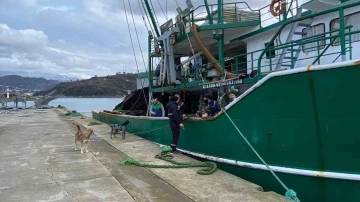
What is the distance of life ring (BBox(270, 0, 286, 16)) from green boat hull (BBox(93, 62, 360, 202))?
11.6 feet

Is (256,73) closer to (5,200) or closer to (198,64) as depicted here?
(198,64)

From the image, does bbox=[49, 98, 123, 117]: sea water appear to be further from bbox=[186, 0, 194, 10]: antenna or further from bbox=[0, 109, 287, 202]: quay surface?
bbox=[0, 109, 287, 202]: quay surface

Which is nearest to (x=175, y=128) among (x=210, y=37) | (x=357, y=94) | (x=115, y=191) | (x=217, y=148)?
(x=217, y=148)

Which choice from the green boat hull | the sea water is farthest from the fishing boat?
the sea water

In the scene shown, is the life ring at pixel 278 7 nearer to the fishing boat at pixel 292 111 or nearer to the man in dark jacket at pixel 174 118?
the fishing boat at pixel 292 111

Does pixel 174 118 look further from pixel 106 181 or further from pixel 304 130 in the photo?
pixel 304 130

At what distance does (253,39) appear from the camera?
9617 mm

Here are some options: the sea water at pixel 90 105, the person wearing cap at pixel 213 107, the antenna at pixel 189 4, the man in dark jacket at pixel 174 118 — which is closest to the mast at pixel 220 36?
the antenna at pixel 189 4

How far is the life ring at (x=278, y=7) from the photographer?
8.61 metres

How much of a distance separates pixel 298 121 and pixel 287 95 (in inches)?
17.8

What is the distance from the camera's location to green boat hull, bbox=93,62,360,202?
15.9ft

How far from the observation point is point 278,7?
8719 millimetres

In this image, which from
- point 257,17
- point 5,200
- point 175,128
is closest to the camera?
point 5,200

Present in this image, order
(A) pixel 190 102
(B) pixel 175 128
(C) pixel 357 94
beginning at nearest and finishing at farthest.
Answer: (C) pixel 357 94 < (B) pixel 175 128 < (A) pixel 190 102
